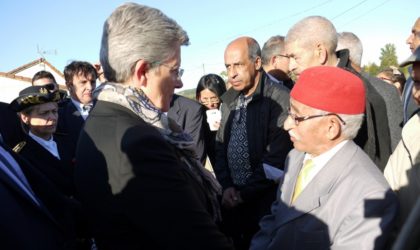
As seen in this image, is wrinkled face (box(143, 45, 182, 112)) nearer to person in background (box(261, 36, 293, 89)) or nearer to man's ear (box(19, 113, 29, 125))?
man's ear (box(19, 113, 29, 125))

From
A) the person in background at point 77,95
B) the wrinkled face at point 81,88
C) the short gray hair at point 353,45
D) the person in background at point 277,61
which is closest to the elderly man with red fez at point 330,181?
the short gray hair at point 353,45

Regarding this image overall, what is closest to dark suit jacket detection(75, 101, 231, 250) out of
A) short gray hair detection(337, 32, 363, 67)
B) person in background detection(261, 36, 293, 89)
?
short gray hair detection(337, 32, 363, 67)

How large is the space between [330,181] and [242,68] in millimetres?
1823

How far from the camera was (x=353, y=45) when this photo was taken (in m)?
3.84

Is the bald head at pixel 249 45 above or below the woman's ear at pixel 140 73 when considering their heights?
below

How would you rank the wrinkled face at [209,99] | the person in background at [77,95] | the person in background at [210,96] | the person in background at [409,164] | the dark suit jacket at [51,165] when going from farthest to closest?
the wrinkled face at [209,99] → the person in background at [210,96] → the person in background at [77,95] → the dark suit jacket at [51,165] → the person in background at [409,164]

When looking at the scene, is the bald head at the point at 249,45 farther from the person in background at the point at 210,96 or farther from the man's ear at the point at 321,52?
the person in background at the point at 210,96

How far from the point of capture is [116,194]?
1.36 meters

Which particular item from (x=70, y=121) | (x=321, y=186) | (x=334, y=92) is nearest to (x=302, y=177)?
(x=321, y=186)

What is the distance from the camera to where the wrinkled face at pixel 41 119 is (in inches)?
131

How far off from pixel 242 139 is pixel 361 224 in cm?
174

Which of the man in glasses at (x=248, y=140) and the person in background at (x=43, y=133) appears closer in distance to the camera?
the person in background at (x=43, y=133)

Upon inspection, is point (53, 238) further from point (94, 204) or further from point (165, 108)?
point (165, 108)

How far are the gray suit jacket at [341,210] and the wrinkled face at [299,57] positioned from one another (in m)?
1.14
